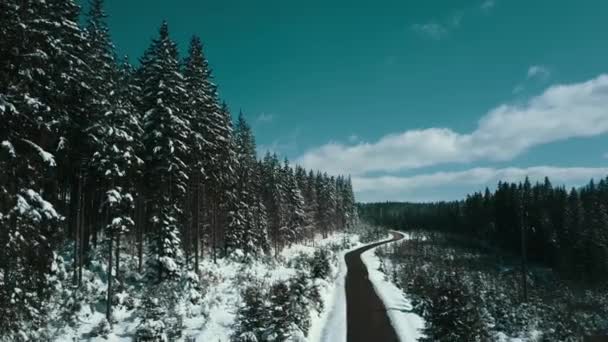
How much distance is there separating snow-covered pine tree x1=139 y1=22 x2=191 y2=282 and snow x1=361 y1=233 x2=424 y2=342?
13087mm

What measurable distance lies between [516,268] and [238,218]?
58678 mm

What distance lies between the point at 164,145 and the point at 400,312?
713 inches

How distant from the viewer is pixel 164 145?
77.1ft

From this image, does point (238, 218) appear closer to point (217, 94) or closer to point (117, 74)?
point (217, 94)

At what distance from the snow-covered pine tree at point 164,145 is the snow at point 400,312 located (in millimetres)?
13087

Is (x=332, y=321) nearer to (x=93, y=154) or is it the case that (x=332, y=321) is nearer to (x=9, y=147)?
(x=93, y=154)

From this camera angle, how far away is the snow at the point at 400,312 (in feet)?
61.2

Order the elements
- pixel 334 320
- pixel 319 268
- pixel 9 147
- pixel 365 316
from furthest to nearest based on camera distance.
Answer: pixel 319 268, pixel 365 316, pixel 334 320, pixel 9 147

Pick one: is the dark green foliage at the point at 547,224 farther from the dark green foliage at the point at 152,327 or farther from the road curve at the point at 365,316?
the dark green foliage at the point at 152,327

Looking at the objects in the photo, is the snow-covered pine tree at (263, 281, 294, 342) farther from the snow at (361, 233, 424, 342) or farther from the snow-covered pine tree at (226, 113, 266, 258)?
the snow-covered pine tree at (226, 113, 266, 258)

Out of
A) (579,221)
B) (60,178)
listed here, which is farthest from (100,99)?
(579,221)

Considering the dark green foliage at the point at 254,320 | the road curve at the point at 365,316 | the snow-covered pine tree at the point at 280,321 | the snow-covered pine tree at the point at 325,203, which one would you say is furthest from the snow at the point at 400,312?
the snow-covered pine tree at the point at 325,203

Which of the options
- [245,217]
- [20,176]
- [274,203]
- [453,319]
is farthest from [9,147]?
[274,203]

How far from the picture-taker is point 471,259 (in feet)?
242
